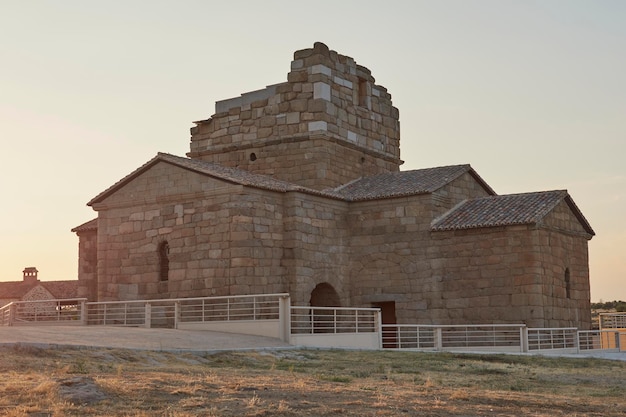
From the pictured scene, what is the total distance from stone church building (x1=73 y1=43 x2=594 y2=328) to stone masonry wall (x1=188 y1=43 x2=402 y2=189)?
77mm

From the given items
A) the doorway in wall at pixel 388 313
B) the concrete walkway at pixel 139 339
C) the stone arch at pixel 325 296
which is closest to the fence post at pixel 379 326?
the concrete walkway at pixel 139 339

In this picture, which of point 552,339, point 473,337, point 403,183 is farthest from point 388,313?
point 552,339

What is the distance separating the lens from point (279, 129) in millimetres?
30469

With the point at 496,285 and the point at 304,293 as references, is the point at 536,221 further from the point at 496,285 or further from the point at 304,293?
the point at 304,293

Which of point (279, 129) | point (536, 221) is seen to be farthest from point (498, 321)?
point (279, 129)

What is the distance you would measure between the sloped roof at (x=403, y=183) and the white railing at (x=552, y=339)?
532cm

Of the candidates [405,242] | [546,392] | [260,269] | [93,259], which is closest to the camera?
[546,392]

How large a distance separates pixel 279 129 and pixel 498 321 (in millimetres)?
10484

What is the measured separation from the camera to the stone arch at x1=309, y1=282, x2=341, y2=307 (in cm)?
2695

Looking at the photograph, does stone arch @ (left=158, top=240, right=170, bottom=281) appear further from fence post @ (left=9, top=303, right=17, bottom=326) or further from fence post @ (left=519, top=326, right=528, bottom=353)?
fence post @ (left=519, top=326, right=528, bottom=353)

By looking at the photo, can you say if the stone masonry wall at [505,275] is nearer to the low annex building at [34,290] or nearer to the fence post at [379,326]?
the fence post at [379,326]

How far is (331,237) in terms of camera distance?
2695cm

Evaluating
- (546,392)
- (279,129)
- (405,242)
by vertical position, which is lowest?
(546,392)

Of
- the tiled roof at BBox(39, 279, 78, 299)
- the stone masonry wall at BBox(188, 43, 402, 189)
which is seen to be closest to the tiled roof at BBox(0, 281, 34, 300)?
the tiled roof at BBox(39, 279, 78, 299)
